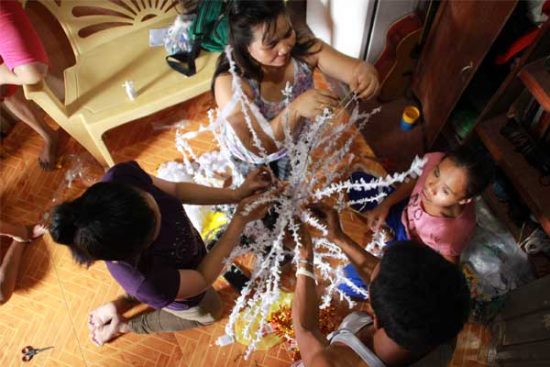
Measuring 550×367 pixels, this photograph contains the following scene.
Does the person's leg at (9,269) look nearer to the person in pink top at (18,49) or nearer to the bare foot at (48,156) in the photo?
the bare foot at (48,156)

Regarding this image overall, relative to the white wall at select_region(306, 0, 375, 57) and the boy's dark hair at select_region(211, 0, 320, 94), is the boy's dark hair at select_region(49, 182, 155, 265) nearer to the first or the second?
the boy's dark hair at select_region(211, 0, 320, 94)

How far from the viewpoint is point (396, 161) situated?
2330 millimetres

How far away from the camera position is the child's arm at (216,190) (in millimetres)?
1393

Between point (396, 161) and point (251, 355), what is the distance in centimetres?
130

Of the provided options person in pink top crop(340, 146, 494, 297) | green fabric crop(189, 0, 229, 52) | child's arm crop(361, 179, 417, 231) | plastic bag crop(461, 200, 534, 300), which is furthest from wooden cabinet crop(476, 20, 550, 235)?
green fabric crop(189, 0, 229, 52)

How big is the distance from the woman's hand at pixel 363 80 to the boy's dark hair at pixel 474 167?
1.26 ft

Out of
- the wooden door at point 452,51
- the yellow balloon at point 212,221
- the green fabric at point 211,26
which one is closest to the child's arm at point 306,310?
the yellow balloon at point 212,221

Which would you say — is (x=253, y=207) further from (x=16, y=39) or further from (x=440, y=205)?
(x=16, y=39)

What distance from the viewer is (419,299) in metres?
0.88

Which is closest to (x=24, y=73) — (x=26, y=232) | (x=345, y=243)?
(x=26, y=232)

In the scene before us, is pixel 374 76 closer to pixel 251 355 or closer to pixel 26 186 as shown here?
pixel 251 355

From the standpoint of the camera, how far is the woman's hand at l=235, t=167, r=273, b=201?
1.39m

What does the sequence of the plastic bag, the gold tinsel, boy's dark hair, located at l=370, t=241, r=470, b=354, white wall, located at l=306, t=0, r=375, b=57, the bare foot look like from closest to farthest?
boy's dark hair, located at l=370, t=241, r=470, b=354
the gold tinsel
the plastic bag
white wall, located at l=306, t=0, r=375, b=57
the bare foot

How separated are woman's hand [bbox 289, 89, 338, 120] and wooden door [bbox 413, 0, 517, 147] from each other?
2.80ft
